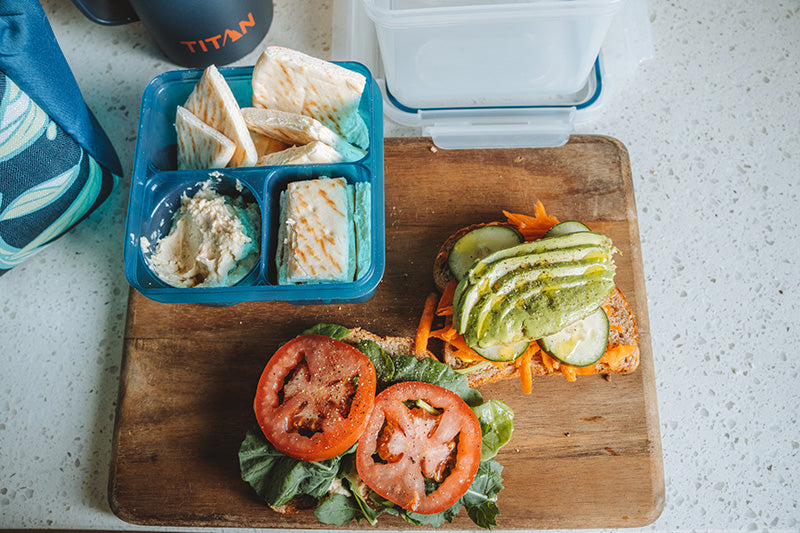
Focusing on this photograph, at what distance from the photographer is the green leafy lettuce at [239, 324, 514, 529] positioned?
4.41 ft

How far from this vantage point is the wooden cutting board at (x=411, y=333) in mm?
1454

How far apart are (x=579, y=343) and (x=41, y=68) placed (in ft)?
4.83

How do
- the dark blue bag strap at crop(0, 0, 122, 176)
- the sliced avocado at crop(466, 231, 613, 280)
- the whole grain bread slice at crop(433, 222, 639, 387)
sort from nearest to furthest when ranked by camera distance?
the dark blue bag strap at crop(0, 0, 122, 176), the sliced avocado at crop(466, 231, 613, 280), the whole grain bread slice at crop(433, 222, 639, 387)

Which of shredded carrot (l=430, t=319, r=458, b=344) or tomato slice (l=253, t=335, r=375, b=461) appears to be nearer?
tomato slice (l=253, t=335, r=375, b=461)

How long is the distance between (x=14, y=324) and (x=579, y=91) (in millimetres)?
1859

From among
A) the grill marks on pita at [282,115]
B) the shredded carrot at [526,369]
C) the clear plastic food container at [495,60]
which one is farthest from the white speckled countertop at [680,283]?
the shredded carrot at [526,369]

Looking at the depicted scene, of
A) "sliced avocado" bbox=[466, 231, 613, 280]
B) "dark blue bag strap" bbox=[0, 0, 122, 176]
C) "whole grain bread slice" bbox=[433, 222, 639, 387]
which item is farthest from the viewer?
"whole grain bread slice" bbox=[433, 222, 639, 387]

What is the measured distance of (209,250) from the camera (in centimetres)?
137

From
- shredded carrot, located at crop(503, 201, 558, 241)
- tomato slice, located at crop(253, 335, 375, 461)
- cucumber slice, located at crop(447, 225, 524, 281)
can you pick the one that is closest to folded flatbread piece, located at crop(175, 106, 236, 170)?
tomato slice, located at crop(253, 335, 375, 461)

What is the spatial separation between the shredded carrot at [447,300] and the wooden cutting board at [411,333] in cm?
11

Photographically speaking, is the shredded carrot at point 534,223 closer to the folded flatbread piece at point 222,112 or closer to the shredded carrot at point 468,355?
the shredded carrot at point 468,355

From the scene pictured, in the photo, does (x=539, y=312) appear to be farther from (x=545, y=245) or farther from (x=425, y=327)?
(x=425, y=327)

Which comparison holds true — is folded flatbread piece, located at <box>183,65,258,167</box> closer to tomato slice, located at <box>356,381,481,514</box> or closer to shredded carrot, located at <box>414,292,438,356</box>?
shredded carrot, located at <box>414,292,438,356</box>

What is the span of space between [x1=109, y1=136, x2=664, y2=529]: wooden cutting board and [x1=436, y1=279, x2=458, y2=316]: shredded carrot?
11 centimetres
